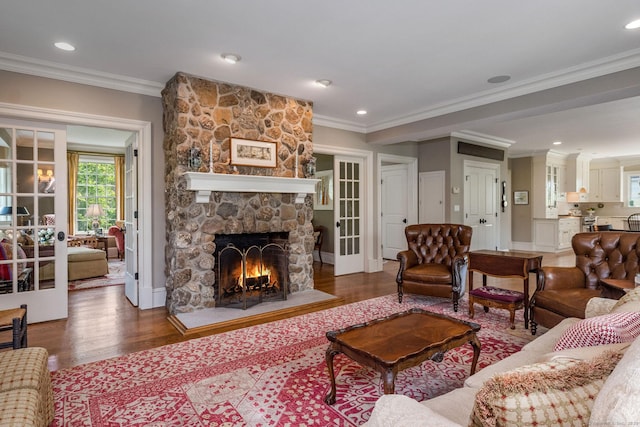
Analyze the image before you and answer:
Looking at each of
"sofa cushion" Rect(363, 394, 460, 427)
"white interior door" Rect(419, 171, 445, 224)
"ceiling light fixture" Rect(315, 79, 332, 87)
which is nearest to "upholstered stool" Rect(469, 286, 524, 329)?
"sofa cushion" Rect(363, 394, 460, 427)

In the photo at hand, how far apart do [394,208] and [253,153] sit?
4.19 m

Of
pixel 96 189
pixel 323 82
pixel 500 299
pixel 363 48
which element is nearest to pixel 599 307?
pixel 500 299

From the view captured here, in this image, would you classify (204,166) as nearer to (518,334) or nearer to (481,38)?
(481,38)

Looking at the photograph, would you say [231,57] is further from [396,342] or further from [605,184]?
[605,184]

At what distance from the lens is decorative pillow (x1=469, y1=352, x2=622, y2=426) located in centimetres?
83

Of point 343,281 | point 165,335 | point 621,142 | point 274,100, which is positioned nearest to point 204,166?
point 274,100

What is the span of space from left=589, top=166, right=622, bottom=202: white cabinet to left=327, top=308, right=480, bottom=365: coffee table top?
1028cm

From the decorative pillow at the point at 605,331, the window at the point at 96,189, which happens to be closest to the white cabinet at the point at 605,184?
the decorative pillow at the point at 605,331

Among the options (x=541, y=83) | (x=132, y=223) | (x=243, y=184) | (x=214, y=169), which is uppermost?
(x=541, y=83)

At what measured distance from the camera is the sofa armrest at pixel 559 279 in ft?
10.3

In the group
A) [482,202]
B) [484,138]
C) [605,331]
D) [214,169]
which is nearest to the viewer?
[605,331]

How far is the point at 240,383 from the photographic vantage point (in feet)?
7.86

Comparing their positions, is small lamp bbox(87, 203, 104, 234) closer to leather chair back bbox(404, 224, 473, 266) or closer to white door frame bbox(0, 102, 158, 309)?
white door frame bbox(0, 102, 158, 309)

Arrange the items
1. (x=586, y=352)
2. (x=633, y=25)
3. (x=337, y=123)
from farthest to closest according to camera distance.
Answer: (x=337, y=123)
(x=633, y=25)
(x=586, y=352)
